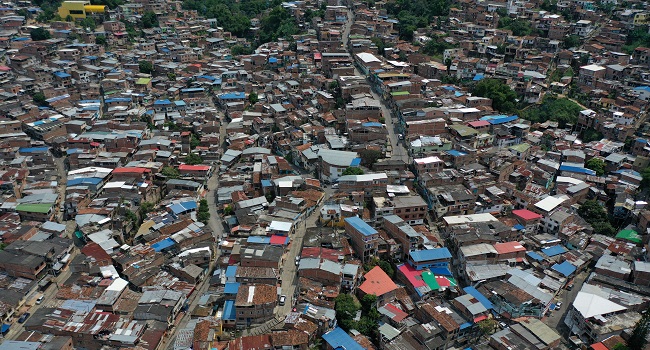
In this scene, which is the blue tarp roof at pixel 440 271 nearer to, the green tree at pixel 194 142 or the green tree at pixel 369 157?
the green tree at pixel 369 157

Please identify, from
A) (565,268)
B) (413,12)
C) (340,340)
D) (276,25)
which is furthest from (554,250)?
(276,25)

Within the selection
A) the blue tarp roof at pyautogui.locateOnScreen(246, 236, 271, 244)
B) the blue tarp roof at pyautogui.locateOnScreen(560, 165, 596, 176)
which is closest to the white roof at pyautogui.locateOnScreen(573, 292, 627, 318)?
the blue tarp roof at pyautogui.locateOnScreen(560, 165, 596, 176)

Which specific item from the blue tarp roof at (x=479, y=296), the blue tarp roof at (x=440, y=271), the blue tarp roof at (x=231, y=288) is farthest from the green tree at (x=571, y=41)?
the blue tarp roof at (x=231, y=288)

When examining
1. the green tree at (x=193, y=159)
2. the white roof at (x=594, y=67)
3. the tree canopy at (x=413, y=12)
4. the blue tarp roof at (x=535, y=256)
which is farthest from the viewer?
the tree canopy at (x=413, y=12)

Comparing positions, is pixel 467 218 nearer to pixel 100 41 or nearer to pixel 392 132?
pixel 392 132

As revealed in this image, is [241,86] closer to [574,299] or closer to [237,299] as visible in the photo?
[237,299]

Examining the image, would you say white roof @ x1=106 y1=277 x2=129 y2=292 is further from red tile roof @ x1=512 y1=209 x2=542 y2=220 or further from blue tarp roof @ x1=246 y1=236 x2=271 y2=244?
red tile roof @ x1=512 y1=209 x2=542 y2=220
